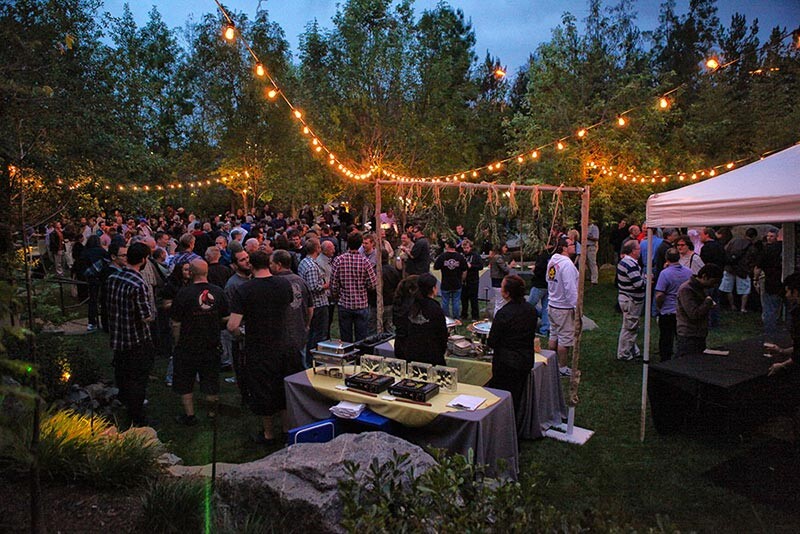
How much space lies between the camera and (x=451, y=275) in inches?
374

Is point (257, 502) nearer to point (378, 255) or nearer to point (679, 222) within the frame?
point (378, 255)

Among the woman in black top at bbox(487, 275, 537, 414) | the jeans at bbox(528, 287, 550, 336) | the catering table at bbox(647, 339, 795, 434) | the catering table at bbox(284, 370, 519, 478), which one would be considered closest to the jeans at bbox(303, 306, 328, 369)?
the catering table at bbox(284, 370, 519, 478)

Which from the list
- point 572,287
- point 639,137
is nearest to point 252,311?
point 572,287

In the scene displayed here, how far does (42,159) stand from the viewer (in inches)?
264

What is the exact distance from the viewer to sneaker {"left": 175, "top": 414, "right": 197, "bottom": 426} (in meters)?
5.47

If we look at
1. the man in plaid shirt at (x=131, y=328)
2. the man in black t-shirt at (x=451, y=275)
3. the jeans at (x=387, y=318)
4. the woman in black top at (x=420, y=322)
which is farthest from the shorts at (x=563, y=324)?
the man in plaid shirt at (x=131, y=328)

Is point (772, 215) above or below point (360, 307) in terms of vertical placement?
above

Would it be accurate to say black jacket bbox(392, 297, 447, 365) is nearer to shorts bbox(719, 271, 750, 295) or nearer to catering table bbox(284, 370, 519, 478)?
catering table bbox(284, 370, 519, 478)

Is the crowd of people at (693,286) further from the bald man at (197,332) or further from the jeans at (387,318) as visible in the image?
the bald man at (197,332)

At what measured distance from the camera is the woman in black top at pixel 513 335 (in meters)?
4.75

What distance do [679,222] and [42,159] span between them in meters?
7.44

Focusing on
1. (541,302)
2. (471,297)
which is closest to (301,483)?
(541,302)

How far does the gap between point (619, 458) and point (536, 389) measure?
3.04ft

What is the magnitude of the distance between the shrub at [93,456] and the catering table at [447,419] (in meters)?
1.34
